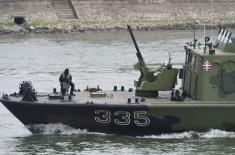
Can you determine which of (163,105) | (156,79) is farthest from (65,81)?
(163,105)

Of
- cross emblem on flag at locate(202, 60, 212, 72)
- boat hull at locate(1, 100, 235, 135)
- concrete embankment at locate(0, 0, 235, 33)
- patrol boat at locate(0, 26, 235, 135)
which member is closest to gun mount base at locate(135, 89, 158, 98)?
patrol boat at locate(0, 26, 235, 135)

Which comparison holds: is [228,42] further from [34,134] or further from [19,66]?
[19,66]

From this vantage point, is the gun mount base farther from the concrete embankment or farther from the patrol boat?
the concrete embankment

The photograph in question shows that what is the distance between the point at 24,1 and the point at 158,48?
26995 millimetres

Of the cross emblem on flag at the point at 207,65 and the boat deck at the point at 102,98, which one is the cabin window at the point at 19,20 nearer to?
the boat deck at the point at 102,98

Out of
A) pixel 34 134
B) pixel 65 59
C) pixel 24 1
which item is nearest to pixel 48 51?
pixel 65 59

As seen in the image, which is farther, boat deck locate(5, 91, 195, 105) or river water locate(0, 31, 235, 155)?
boat deck locate(5, 91, 195, 105)

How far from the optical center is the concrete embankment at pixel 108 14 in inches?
3059

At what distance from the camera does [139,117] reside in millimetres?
24625

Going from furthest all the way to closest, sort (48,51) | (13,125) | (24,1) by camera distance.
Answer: (24,1)
(48,51)
(13,125)

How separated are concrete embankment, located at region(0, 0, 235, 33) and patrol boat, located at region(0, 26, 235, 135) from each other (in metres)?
50.0

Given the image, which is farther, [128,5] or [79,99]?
[128,5]

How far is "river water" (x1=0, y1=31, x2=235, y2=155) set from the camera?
2422cm

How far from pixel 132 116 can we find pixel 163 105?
0.82 meters
